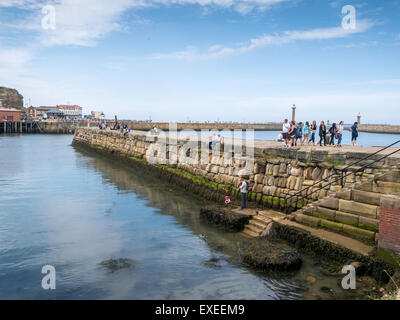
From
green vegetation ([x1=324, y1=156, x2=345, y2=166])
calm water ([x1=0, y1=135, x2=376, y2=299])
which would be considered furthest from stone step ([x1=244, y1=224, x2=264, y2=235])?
green vegetation ([x1=324, y1=156, x2=345, y2=166])

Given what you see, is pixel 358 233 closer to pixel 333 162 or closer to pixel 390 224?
pixel 390 224

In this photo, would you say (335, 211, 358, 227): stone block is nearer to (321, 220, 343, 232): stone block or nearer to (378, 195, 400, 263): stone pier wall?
(321, 220, 343, 232): stone block

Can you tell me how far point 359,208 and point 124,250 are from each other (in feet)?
25.7

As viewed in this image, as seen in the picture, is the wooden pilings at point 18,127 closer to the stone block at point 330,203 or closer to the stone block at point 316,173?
the stone block at point 316,173

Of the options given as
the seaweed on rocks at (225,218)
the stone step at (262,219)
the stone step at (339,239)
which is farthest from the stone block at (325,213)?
the seaweed on rocks at (225,218)

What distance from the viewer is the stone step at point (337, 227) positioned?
9.47 metres

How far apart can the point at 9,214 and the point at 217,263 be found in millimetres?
11010

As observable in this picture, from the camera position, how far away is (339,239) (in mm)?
9773

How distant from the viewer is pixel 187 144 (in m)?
22.8

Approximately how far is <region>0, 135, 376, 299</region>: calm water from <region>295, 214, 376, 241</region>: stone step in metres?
1.34

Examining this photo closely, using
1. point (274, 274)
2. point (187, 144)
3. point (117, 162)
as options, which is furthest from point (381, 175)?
point (117, 162)

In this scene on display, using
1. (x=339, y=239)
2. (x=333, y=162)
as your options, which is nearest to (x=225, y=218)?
(x=339, y=239)

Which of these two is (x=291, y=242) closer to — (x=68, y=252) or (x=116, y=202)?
(x=68, y=252)

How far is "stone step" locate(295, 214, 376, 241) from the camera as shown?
9.47 metres
